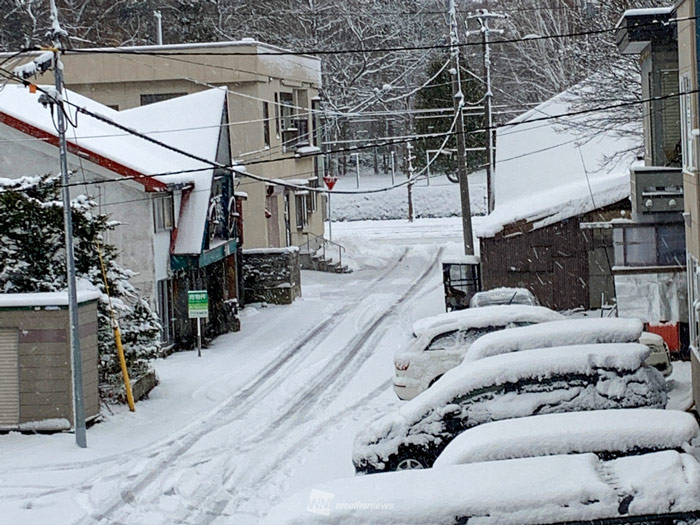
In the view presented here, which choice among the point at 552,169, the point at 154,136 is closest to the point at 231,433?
the point at 154,136

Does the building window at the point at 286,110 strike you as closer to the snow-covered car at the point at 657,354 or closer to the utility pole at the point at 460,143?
the utility pole at the point at 460,143

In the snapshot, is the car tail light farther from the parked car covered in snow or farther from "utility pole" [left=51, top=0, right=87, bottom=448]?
"utility pole" [left=51, top=0, right=87, bottom=448]

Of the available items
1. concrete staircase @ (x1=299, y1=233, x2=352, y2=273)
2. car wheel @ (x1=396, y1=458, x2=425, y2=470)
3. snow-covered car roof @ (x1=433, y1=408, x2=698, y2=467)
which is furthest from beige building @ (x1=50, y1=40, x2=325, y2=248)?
snow-covered car roof @ (x1=433, y1=408, x2=698, y2=467)

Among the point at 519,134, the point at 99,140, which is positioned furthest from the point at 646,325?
the point at 519,134

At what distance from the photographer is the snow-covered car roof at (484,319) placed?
1753cm

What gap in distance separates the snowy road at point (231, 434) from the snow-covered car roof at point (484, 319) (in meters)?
1.99

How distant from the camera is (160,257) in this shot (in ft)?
85.0

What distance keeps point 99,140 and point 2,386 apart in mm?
9365

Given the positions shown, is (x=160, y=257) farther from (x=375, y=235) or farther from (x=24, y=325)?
(x=375, y=235)

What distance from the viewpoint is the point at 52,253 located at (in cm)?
1986

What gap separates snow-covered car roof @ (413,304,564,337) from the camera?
690 inches

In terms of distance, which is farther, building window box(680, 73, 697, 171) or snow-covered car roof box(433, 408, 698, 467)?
building window box(680, 73, 697, 171)

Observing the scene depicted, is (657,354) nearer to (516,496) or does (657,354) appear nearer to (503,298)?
(503,298)

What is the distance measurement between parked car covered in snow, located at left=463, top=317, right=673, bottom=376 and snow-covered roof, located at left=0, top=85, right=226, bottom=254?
8.84 m
